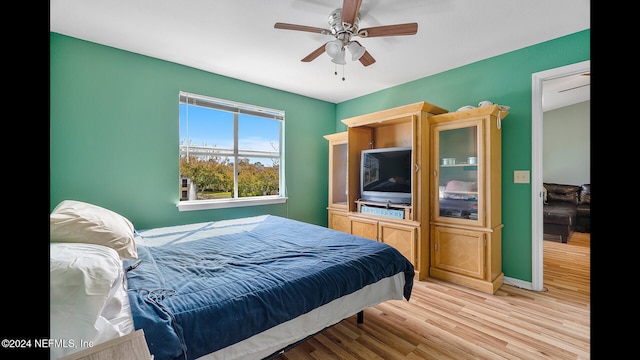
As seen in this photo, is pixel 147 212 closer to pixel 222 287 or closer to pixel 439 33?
pixel 222 287

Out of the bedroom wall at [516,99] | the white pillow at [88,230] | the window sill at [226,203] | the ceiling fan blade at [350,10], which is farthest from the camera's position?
the window sill at [226,203]

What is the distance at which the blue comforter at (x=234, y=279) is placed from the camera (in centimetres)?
114

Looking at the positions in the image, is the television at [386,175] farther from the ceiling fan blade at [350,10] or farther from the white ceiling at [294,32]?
the ceiling fan blade at [350,10]

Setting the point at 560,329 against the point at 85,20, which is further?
the point at 85,20

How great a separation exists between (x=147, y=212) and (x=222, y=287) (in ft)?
6.50

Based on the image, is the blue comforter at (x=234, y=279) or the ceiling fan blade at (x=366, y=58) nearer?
the blue comforter at (x=234, y=279)

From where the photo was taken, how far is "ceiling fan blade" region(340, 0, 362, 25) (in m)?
1.73

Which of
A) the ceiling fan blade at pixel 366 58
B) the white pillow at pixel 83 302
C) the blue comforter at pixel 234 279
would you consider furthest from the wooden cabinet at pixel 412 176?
the white pillow at pixel 83 302

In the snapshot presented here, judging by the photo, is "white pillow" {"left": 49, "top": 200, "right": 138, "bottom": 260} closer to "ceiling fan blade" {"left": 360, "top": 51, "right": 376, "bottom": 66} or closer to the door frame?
"ceiling fan blade" {"left": 360, "top": 51, "right": 376, "bottom": 66}

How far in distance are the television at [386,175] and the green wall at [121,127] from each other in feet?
5.53

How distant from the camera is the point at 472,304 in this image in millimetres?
2383

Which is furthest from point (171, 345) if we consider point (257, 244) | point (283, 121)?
point (283, 121)

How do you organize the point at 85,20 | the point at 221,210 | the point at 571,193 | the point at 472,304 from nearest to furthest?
the point at 85,20 < the point at 472,304 < the point at 221,210 < the point at 571,193
